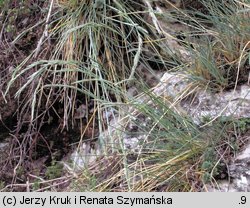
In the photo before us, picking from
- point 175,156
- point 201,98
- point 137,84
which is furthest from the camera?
point 137,84

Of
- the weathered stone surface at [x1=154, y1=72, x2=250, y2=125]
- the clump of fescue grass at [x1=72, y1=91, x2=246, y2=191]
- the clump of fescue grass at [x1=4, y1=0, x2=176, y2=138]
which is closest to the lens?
the clump of fescue grass at [x1=72, y1=91, x2=246, y2=191]

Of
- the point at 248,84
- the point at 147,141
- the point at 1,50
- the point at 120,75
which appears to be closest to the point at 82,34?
the point at 120,75

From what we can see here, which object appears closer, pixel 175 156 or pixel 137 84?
pixel 175 156

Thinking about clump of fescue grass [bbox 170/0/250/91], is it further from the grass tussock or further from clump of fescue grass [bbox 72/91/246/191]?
clump of fescue grass [bbox 72/91/246/191]

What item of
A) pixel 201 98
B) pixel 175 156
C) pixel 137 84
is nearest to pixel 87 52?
pixel 137 84

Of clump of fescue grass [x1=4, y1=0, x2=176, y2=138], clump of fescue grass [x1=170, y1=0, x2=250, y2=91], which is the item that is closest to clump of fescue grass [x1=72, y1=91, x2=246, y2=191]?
clump of fescue grass [x1=170, y1=0, x2=250, y2=91]

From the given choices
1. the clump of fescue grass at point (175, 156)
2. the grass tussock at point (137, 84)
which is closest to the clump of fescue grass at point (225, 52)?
the grass tussock at point (137, 84)

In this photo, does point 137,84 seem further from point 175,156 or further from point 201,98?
point 175,156

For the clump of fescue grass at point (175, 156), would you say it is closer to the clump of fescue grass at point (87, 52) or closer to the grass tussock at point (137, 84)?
the grass tussock at point (137, 84)

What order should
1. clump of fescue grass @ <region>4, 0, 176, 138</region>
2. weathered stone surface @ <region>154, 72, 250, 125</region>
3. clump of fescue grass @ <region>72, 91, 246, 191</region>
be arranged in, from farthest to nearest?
1. clump of fescue grass @ <region>4, 0, 176, 138</region>
2. weathered stone surface @ <region>154, 72, 250, 125</region>
3. clump of fescue grass @ <region>72, 91, 246, 191</region>

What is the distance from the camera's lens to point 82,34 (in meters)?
2.36

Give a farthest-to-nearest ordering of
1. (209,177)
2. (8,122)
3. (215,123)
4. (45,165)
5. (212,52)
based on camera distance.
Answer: (8,122) < (45,165) < (212,52) < (215,123) < (209,177)
